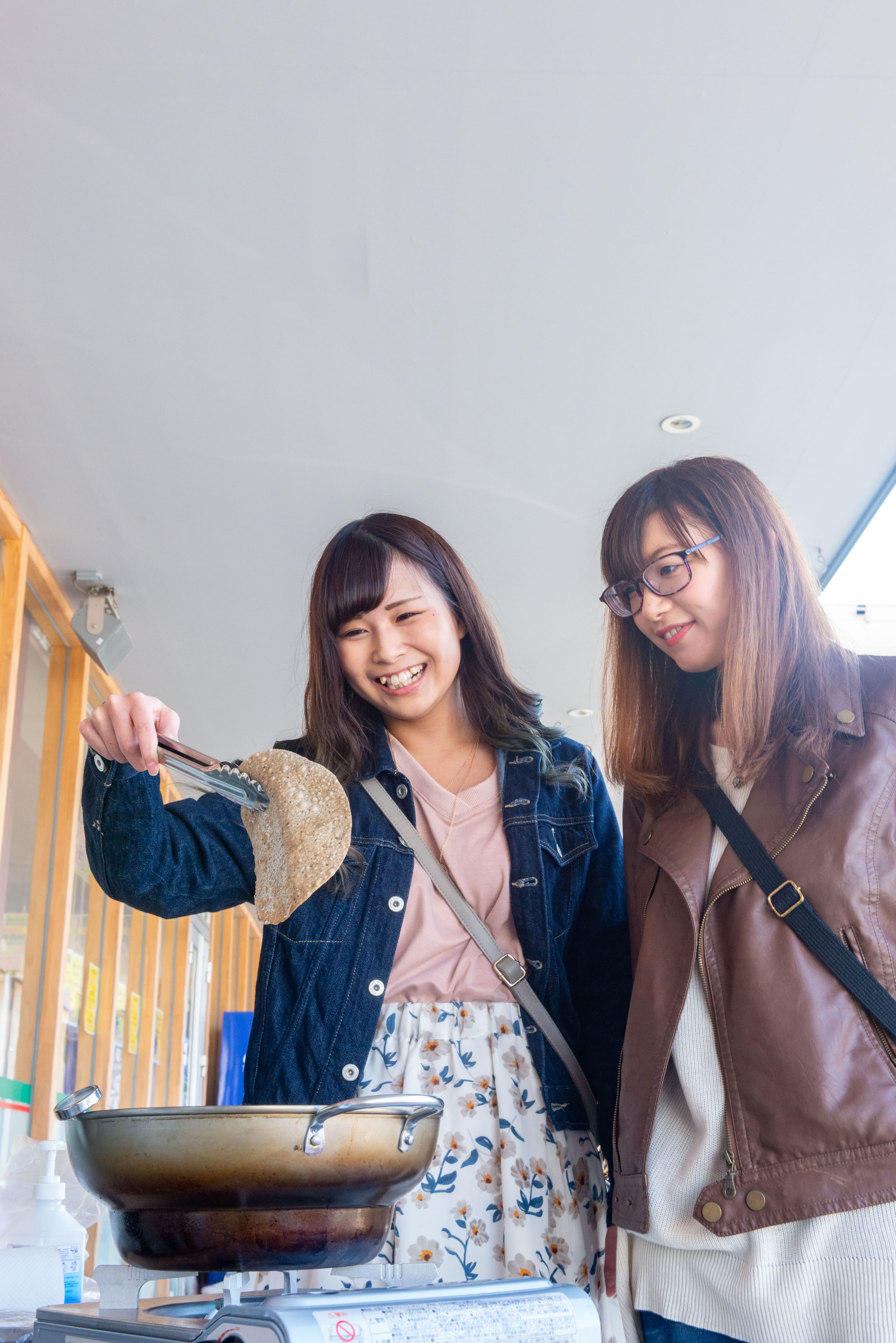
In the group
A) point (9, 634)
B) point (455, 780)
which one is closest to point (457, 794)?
point (455, 780)

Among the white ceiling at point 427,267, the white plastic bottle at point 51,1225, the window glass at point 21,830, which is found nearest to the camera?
the white plastic bottle at point 51,1225

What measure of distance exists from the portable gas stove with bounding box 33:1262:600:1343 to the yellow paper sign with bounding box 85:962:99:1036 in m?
3.58

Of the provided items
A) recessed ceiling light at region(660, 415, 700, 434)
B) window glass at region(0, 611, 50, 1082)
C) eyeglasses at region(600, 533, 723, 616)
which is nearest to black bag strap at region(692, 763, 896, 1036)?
eyeglasses at region(600, 533, 723, 616)

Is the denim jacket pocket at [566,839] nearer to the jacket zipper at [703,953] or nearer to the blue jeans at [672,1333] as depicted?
the jacket zipper at [703,953]

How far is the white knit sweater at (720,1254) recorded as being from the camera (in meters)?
1.04

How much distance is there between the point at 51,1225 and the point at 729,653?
1.17m

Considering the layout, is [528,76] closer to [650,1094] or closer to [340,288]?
[340,288]

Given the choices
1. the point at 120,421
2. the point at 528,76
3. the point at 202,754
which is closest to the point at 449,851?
the point at 202,754

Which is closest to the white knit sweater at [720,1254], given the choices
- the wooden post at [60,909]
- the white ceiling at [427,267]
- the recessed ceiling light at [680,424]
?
the white ceiling at [427,267]

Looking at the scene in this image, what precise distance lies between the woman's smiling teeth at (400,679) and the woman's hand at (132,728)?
502 mm

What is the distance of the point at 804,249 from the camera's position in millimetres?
2537

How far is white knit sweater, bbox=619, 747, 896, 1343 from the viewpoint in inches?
41.1

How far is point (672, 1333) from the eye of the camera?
1.18m

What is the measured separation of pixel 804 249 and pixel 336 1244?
227 cm
